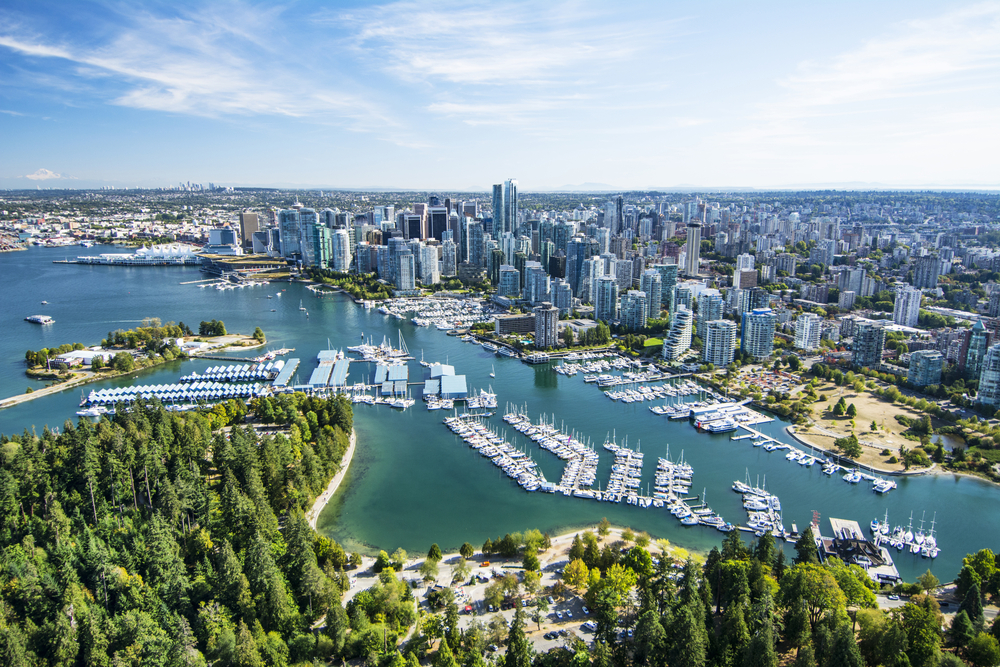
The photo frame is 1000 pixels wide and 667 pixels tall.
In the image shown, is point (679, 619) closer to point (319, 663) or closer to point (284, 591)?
point (319, 663)

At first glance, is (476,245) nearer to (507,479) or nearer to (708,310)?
(708,310)

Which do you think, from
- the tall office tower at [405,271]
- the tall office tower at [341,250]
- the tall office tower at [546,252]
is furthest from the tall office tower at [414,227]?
the tall office tower at [546,252]

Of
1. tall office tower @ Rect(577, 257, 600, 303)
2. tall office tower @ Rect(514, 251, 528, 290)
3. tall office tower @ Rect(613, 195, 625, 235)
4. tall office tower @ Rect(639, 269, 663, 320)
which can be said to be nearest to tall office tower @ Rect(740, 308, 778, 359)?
tall office tower @ Rect(639, 269, 663, 320)

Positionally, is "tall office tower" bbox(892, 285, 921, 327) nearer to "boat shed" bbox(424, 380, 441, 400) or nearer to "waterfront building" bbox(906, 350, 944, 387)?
"waterfront building" bbox(906, 350, 944, 387)

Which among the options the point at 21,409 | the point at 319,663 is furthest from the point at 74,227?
the point at 319,663

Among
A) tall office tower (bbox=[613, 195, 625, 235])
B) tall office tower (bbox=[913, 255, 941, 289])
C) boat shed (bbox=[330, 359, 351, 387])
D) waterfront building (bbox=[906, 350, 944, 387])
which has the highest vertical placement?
tall office tower (bbox=[613, 195, 625, 235])
